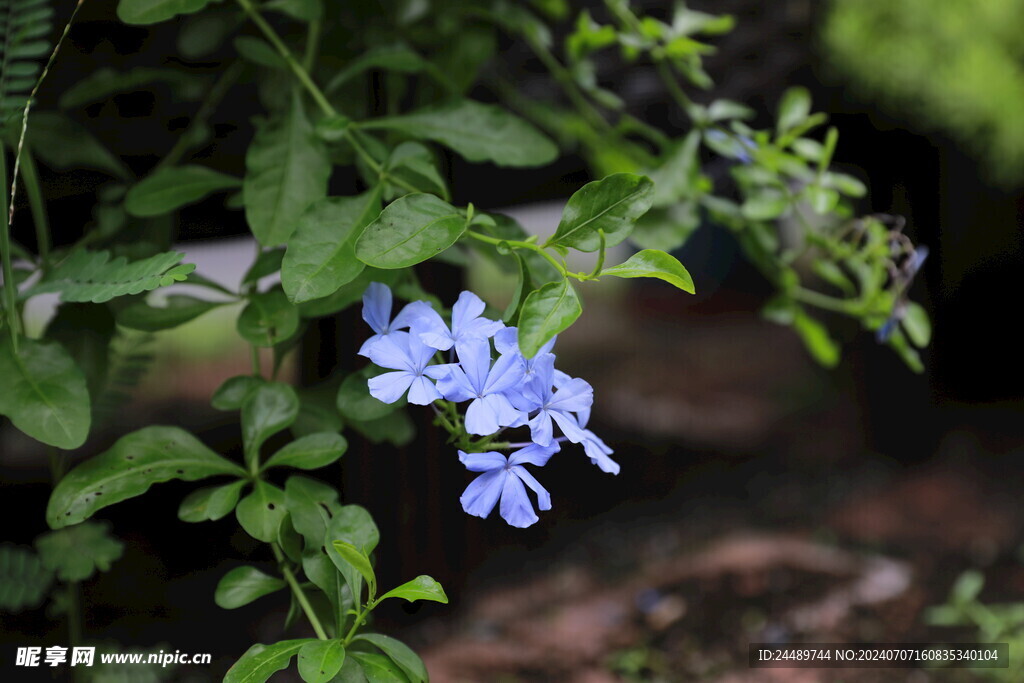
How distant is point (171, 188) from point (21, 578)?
0.40 metres

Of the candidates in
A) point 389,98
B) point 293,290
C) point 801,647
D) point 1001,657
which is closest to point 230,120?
point 389,98

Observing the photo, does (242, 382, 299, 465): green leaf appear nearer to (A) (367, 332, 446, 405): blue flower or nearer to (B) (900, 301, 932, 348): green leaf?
(A) (367, 332, 446, 405): blue flower

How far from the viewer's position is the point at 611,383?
189 cm

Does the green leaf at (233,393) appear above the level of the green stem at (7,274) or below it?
below

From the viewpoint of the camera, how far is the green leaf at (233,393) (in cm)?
59

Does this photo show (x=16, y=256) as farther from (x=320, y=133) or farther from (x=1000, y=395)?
(x=1000, y=395)

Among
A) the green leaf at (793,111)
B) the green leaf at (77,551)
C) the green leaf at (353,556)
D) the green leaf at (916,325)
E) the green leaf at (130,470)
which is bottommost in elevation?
the green leaf at (77,551)

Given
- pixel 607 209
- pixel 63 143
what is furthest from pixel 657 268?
pixel 63 143

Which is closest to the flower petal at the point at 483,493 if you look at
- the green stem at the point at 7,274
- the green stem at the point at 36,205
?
the green stem at the point at 7,274

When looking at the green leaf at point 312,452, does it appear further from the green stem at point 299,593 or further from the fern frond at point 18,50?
the fern frond at point 18,50

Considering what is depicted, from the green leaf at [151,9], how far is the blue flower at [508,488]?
1.31ft

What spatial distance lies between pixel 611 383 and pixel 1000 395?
1121 mm

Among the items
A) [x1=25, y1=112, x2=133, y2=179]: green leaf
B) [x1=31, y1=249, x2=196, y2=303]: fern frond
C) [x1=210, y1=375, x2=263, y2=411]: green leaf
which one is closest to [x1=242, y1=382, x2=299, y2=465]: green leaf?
[x1=210, y1=375, x2=263, y2=411]: green leaf

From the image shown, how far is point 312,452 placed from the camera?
559mm
